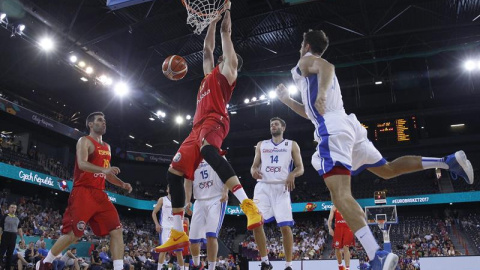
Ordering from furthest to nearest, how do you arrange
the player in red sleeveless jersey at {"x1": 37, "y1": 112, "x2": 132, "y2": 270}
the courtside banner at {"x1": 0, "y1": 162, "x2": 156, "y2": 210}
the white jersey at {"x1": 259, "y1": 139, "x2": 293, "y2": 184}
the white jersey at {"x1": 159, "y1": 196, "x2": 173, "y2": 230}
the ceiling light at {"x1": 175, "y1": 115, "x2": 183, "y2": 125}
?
the ceiling light at {"x1": 175, "y1": 115, "x2": 183, "y2": 125} → the courtside banner at {"x1": 0, "y1": 162, "x2": 156, "y2": 210} → the white jersey at {"x1": 159, "y1": 196, "x2": 173, "y2": 230} → the white jersey at {"x1": 259, "y1": 139, "x2": 293, "y2": 184} → the player in red sleeveless jersey at {"x1": 37, "y1": 112, "x2": 132, "y2": 270}

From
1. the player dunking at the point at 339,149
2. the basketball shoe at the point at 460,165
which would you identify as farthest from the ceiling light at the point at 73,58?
the basketball shoe at the point at 460,165

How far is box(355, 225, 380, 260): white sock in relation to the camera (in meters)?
3.01

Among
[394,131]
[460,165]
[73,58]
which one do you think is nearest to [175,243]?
[460,165]

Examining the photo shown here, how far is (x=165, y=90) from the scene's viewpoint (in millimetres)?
23562

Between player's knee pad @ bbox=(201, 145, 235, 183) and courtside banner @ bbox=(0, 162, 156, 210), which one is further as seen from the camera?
courtside banner @ bbox=(0, 162, 156, 210)

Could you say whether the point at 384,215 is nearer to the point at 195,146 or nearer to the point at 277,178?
the point at 277,178

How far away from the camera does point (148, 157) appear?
31016 millimetres

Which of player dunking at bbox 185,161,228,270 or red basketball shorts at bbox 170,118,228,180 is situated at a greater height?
red basketball shorts at bbox 170,118,228,180

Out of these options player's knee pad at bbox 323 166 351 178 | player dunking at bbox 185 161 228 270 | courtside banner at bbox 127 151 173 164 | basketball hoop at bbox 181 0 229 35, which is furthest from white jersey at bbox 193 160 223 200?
courtside banner at bbox 127 151 173 164

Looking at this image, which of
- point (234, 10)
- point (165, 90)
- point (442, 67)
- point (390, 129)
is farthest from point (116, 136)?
point (442, 67)

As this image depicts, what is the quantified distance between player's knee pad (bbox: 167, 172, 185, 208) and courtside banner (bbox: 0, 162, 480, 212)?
60.2ft

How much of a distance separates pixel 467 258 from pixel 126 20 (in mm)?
14245

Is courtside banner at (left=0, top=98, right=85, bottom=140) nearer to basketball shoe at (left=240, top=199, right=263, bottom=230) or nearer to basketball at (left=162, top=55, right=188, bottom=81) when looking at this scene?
basketball at (left=162, top=55, right=188, bottom=81)

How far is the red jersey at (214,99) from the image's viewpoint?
4422mm
